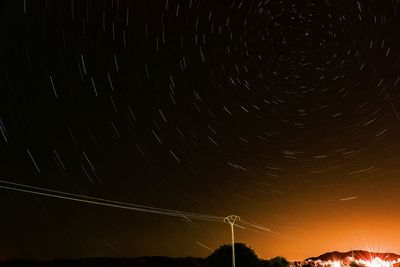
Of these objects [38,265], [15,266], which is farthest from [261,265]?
[38,265]

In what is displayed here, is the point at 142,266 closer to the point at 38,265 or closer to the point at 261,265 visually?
the point at 38,265

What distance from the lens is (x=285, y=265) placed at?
66.6 meters

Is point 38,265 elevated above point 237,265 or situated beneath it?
elevated above

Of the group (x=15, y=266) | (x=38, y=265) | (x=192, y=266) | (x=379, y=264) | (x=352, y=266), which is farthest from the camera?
(x=38, y=265)

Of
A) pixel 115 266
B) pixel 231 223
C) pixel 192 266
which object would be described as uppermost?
pixel 115 266

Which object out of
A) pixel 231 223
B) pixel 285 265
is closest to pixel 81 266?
pixel 285 265

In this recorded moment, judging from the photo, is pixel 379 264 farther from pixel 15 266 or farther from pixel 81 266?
pixel 81 266

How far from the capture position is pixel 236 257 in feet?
179

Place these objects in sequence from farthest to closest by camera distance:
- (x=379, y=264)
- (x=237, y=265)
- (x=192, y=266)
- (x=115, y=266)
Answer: (x=115, y=266) < (x=192, y=266) < (x=379, y=264) < (x=237, y=265)

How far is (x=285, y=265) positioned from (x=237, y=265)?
15.8 metres

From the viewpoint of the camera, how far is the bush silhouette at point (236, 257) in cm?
5400

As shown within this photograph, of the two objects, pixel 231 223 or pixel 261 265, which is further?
pixel 261 265

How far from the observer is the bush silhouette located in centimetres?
5400

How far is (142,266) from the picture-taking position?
4998 inches
